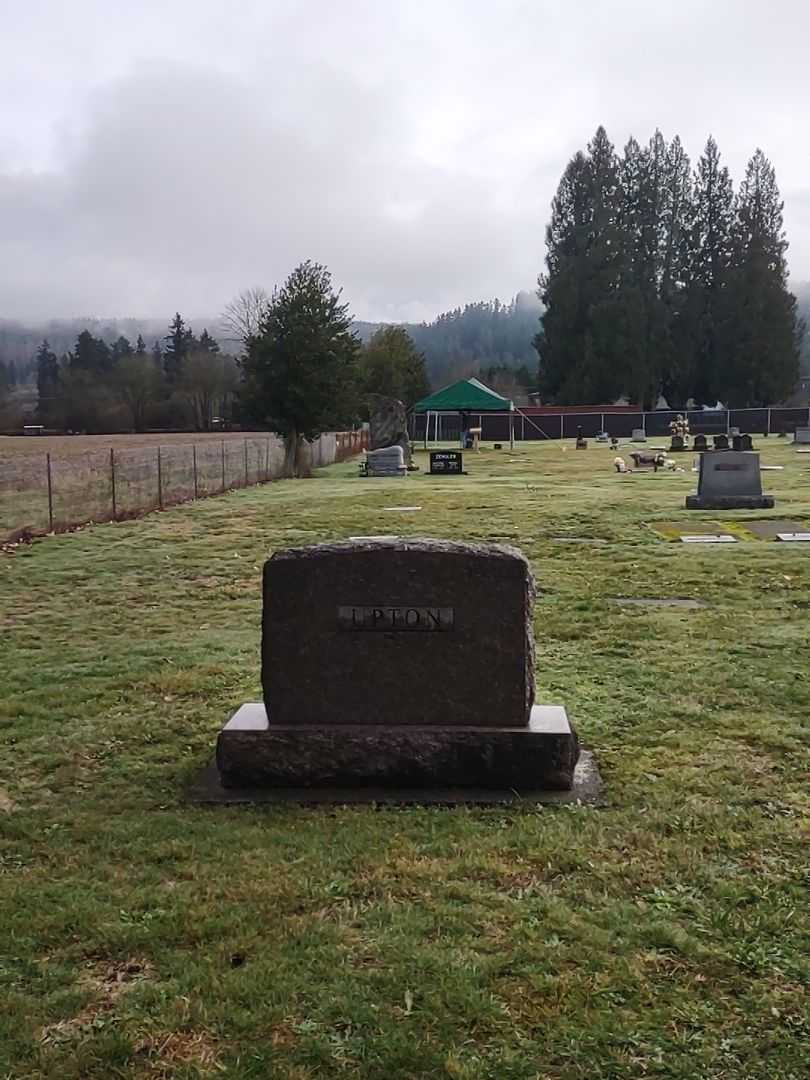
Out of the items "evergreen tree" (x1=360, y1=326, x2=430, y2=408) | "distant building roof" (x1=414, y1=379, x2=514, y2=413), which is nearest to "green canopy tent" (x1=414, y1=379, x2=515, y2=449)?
"distant building roof" (x1=414, y1=379, x2=514, y2=413)

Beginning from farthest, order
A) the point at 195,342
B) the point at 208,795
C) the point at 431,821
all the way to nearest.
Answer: the point at 195,342 < the point at 208,795 < the point at 431,821

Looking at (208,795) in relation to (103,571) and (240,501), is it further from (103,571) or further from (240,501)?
(240,501)

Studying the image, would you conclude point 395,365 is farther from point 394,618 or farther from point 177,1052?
point 177,1052

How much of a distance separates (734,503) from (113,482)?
411 inches

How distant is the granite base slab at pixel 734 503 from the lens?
1667 centimetres

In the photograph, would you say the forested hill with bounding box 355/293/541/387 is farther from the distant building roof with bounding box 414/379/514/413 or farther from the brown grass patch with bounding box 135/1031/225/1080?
the brown grass patch with bounding box 135/1031/225/1080

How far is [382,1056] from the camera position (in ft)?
8.26

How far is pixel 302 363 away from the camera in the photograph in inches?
1203

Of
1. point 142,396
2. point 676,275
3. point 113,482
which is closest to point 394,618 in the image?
point 113,482

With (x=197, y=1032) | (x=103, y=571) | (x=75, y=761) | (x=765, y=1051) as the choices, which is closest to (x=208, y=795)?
(x=75, y=761)

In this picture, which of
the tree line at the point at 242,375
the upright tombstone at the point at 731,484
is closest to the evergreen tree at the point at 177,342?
the tree line at the point at 242,375

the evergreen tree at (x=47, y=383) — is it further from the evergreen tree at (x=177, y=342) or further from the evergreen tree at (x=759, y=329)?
the evergreen tree at (x=759, y=329)

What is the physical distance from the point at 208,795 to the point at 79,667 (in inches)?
110

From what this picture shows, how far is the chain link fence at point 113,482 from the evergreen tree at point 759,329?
49.7 m
